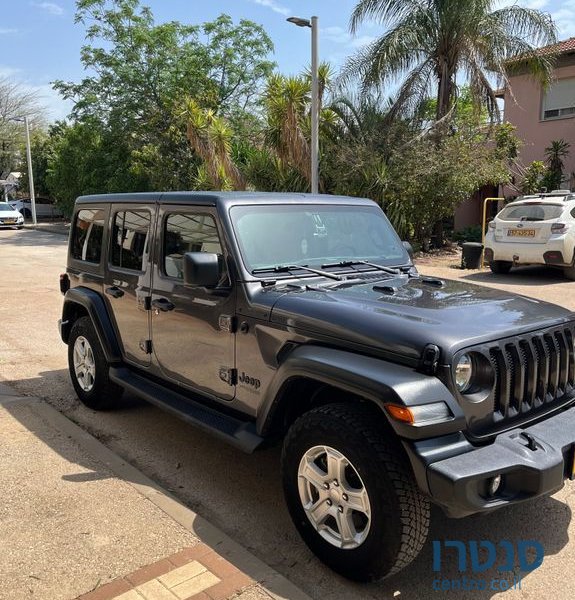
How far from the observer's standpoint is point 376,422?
8.81 feet

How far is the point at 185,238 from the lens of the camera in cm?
397

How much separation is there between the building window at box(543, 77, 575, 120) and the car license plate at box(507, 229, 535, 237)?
1154 cm

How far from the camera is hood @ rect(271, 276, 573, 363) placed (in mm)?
2688

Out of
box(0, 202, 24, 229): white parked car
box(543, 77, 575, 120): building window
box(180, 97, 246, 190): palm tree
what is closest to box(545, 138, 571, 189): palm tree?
box(543, 77, 575, 120): building window

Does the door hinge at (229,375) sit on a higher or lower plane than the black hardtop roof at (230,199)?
lower

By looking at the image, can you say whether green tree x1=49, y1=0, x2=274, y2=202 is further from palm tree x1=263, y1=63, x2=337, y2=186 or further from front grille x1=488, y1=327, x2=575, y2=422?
front grille x1=488, y1=327, x2=575, y2=422

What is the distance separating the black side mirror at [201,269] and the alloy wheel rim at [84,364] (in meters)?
1.96

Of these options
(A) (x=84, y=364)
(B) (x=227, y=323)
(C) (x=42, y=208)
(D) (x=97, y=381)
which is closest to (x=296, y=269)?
(B) (x=227, y=323)

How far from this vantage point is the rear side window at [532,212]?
1185cm

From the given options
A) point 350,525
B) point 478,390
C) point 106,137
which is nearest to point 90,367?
point 350,525

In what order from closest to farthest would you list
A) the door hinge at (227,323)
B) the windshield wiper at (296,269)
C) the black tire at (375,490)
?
the black tire at (375,490) < the door hinge at (227,323) < the windshield wiper at (296,269)

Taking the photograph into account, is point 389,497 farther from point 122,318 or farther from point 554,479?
point 122,318

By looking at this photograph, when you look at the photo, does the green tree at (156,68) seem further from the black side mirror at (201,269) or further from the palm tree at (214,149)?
the black side mirror at (201,269)

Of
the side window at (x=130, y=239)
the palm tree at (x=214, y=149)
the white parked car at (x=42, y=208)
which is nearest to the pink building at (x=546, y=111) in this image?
the palm tree at (x=214, y=149)
